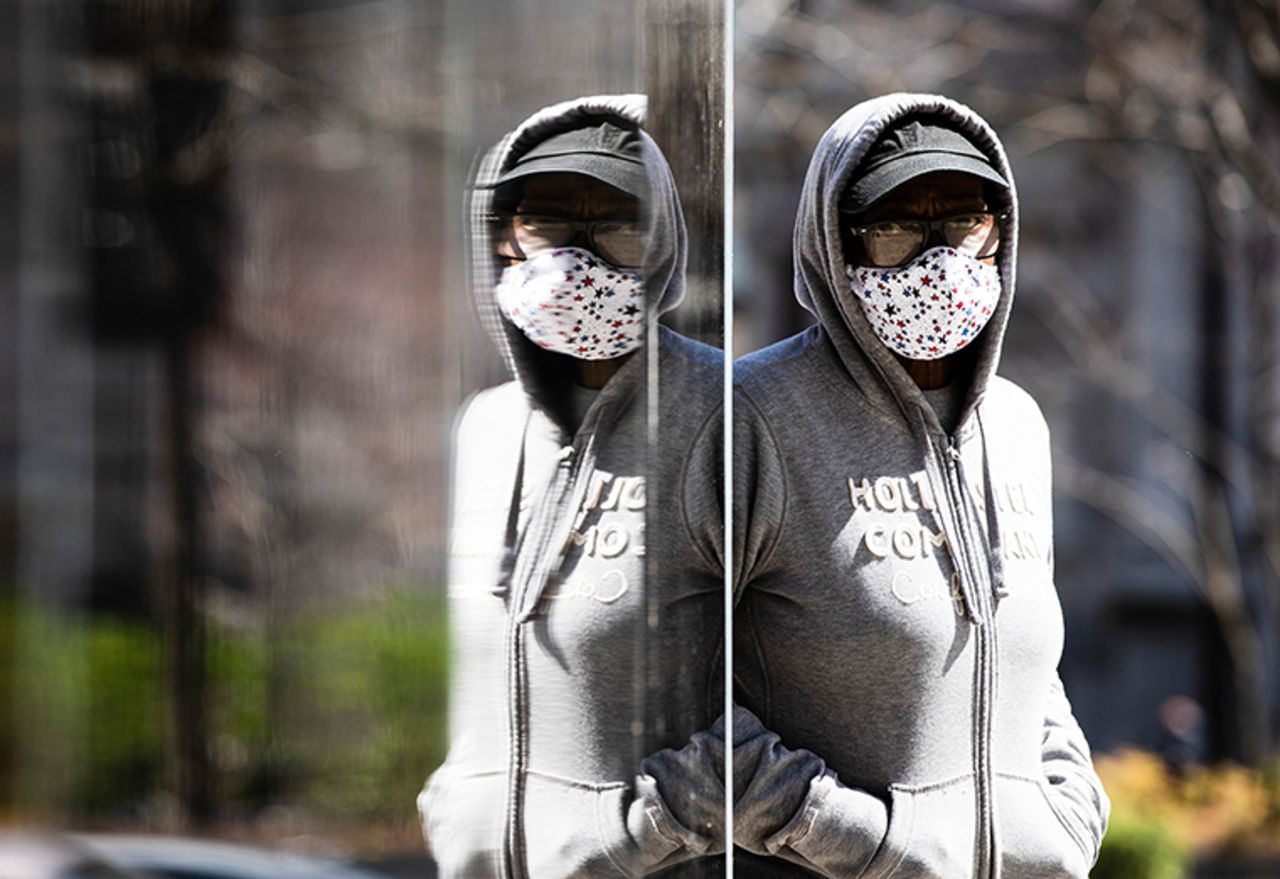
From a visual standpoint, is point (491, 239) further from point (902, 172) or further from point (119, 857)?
point (119, 857)

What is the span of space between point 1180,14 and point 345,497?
14.6 ft

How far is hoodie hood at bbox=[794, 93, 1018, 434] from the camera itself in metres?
1.96

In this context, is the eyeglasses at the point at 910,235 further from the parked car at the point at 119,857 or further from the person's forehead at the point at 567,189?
the parked car at the point at 119,857

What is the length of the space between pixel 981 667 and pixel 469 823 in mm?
633

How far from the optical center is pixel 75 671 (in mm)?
3334

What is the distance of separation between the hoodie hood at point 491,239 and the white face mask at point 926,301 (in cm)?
22

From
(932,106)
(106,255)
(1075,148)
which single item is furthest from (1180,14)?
(932,106)

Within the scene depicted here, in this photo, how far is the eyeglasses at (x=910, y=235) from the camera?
196cm

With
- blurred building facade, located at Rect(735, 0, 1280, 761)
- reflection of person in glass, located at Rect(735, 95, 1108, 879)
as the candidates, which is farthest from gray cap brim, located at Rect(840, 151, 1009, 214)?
blurred building facade, located at Rect(735, 0, 1280, 761)

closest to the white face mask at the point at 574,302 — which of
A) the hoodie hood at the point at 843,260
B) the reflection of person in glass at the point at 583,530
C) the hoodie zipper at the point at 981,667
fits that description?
the reflection of person in glass at the point at 583,530

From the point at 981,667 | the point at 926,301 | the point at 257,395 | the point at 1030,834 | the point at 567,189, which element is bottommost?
the point at 1030,834

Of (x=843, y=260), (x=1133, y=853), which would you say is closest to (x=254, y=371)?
(x=843, y=260)

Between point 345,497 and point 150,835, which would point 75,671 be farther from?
point 345,497

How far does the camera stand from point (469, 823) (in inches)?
75.5
